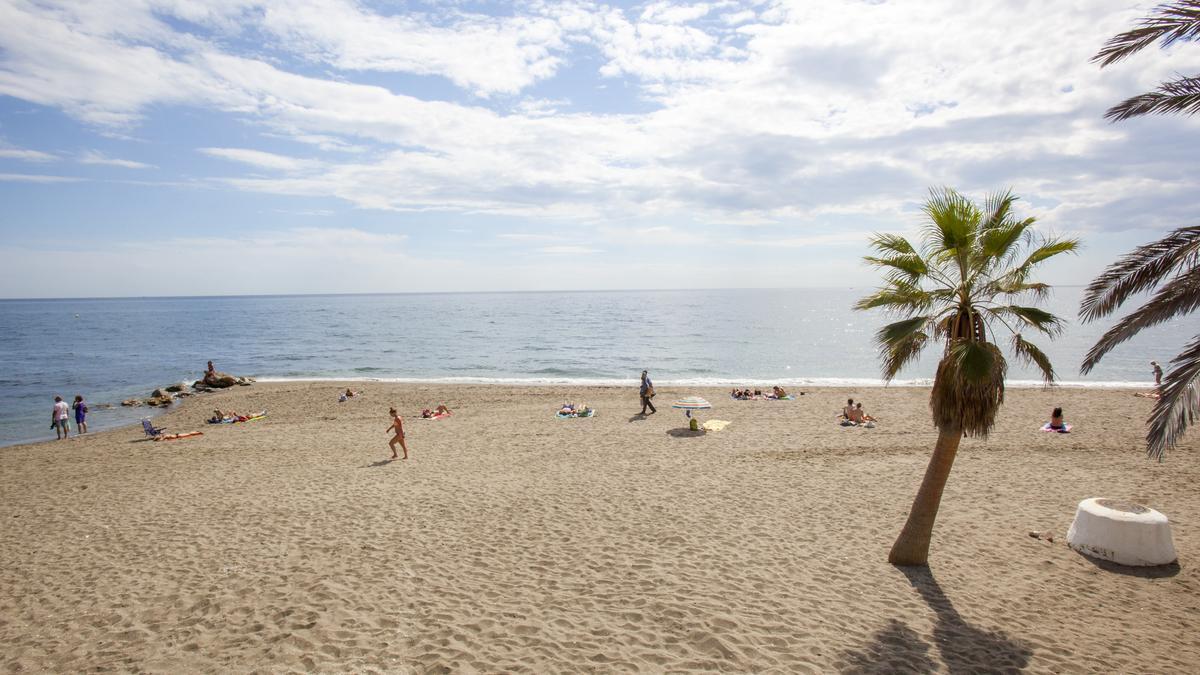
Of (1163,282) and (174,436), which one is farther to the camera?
(174,436)

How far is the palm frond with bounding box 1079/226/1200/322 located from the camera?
6637 millimetres

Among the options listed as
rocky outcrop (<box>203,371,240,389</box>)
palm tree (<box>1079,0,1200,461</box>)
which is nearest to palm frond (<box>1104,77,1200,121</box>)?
palm tree (<box>1079,0,1200,461</box>)

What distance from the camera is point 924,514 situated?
28.7 ft

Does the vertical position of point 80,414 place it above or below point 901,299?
below

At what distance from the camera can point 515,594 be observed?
8.05 m

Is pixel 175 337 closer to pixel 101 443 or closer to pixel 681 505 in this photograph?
pixel 101 443

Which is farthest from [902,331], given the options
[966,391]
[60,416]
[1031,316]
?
[60,416]

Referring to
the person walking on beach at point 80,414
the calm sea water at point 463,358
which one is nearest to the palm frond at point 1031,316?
the calm sea water at point 463,358

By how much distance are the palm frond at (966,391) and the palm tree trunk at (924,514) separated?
47 centimetres

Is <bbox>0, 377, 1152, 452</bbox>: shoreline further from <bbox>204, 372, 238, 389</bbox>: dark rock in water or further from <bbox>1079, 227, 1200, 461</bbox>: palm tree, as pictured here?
<bbox>1079, 227, 1200, 461</bbox>: palm tree

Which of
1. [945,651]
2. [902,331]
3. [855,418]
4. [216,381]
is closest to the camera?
[945,651]

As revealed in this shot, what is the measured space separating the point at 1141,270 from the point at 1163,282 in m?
0.61

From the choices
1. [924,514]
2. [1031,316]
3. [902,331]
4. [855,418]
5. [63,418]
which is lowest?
[63,418]

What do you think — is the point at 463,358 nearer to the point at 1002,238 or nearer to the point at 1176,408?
the point at 1002,238
